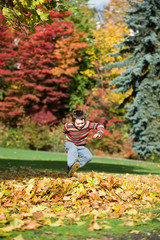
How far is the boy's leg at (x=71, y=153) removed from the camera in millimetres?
5727

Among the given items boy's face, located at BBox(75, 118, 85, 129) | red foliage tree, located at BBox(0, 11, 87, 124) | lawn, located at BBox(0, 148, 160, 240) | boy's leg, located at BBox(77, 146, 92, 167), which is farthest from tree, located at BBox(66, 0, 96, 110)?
lawn, located at BBox(0, 148, 160, 240)

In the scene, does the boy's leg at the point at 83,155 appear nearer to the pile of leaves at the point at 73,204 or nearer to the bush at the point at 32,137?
the pile of leaves at the point at 73,204

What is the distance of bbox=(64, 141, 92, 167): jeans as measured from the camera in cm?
573

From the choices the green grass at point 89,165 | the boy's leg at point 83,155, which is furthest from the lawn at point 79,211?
the green grass at point 89,165

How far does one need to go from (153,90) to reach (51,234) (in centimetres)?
1653

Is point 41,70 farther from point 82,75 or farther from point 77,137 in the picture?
point 77,137

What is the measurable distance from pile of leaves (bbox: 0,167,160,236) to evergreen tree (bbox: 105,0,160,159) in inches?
494

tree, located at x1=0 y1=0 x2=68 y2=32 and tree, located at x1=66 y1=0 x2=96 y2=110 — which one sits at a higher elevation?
tree, located at x1=66 y1=0 x2=96 y2=110

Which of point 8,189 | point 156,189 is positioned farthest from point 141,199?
point 8,189

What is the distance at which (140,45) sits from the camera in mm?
18828

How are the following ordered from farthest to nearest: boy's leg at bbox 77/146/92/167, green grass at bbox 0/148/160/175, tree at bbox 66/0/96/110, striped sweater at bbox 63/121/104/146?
tree at bbox 66/0/96/110 < green grass at bbox 0/148/160/175 < boy's leg at bbox 77/146/92/167 < striped sweater at bbox 63/121/104/146

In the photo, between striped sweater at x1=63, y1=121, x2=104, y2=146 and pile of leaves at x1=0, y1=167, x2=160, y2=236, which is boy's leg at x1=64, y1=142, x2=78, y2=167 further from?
pile of leaves at x1=0, y1=167, x2=160, y2=236

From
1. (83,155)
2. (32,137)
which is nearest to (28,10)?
(83,155)

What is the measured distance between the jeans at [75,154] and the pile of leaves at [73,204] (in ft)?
1.49
